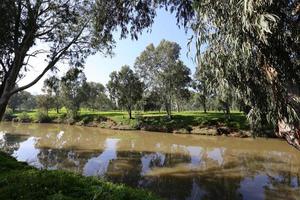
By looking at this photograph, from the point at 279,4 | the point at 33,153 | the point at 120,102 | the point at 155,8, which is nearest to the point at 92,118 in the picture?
the point at 120,102

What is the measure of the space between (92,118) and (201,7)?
4712 centimetres

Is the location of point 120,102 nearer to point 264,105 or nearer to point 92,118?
point 92,118

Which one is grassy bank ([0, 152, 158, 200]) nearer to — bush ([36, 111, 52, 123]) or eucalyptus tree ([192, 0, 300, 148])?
eucalyptus tree ([192, 0, 300, 148])

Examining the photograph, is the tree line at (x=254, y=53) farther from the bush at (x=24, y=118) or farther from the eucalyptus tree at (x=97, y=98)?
the eucalyptus tree at (x=97, y=98)

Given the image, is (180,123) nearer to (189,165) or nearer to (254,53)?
(189,165)

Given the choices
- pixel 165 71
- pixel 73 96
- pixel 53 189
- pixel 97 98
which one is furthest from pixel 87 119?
pixel 53 189

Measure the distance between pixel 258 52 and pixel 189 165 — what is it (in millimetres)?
13597

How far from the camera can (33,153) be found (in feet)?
79.3

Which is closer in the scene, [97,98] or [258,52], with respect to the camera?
[258,52]

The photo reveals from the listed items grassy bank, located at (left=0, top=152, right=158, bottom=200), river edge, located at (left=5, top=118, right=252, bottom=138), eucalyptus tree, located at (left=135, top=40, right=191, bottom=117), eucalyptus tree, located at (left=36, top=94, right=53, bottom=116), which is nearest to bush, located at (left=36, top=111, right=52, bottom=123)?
eucalyptus tree, located at (left=36, top=94, right=53, bottom=116)

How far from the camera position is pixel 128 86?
47750 mm

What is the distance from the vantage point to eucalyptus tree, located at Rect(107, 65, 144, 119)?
4744 cm

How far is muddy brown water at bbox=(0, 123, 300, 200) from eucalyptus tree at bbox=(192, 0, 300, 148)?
668cm

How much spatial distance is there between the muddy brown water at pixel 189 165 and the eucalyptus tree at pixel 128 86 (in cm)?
1711
